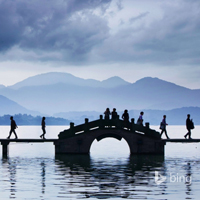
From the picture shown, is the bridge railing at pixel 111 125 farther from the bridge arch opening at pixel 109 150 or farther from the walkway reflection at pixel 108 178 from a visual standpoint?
the walkway reflection at pixel 108 178

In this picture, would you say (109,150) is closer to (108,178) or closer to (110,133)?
(110,133)

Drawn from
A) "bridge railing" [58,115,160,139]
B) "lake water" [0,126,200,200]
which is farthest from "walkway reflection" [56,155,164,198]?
"bridge railing" [58,115,160,139]

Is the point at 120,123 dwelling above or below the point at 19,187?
above

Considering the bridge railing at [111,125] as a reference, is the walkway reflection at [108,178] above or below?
below

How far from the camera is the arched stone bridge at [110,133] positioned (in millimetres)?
40781

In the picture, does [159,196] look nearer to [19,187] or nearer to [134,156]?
[19,187]

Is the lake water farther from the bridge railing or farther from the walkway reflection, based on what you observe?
the bridge railing

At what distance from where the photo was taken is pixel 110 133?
41.0 meters

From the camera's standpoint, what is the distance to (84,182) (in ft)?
79.8

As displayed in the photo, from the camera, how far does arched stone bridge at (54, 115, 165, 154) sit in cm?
4078

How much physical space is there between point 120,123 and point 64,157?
537cm

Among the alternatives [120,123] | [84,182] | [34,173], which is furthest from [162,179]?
[120,123]

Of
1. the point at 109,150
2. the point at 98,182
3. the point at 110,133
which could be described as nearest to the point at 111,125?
the point at 110,133

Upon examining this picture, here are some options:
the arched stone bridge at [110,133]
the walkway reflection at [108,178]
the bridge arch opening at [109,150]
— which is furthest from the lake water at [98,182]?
the bridge arch opening at [109,150]
